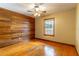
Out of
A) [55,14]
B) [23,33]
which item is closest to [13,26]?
[23,33]

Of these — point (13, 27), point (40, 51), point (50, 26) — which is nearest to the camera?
point (40, 51)

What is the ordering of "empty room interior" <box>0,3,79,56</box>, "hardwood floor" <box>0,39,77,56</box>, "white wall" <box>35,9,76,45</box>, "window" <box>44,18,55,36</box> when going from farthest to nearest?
"window" <box>44,18,55,36</box>, "white wall" <box>35,9,76,45</box>, "empty room interior" <box>0,3,79,56</box>, "hardwood floor" <box>0,39,77,56</box>

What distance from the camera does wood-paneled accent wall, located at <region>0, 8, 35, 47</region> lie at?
3623 millimetres

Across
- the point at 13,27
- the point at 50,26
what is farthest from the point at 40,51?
the point at 13,27

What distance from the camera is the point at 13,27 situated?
4156mm

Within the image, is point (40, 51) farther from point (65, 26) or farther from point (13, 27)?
point (13, 27)

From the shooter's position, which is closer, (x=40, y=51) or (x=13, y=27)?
(x=40, y=51)

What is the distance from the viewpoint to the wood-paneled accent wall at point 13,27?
3.62 metres

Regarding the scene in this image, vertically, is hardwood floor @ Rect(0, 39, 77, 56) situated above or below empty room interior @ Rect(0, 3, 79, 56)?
below

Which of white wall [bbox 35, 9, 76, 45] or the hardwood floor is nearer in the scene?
the hardwood floor

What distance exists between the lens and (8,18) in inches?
152

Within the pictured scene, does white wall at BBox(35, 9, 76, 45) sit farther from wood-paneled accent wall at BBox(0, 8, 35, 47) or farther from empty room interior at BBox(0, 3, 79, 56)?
wood-paneled accent wall at BBox(0, 8, 35, 47)

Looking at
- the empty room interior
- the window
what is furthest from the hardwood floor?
the window

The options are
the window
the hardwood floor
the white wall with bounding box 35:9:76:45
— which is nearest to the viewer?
the hardwood floor
